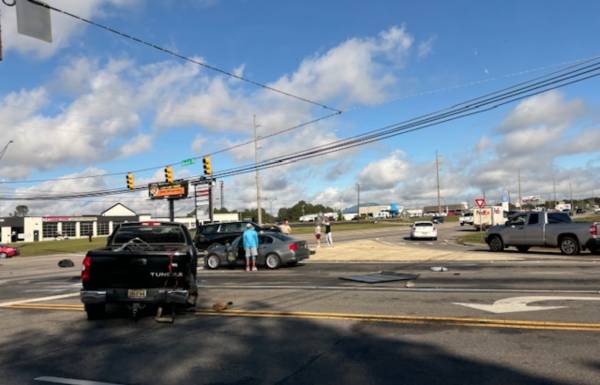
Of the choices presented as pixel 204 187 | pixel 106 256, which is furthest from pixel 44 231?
pixel 106 256

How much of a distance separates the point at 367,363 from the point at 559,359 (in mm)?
2052

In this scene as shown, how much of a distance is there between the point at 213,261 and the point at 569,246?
13803 mm

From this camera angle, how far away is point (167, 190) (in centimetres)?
6906

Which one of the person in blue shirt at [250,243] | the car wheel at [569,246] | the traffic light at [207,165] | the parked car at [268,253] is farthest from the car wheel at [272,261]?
the traffic light at [207,165]

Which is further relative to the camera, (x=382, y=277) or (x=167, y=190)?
(x=167, y=190)

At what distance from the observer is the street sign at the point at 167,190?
2685 inches

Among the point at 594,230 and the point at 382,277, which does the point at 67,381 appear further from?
the point at 594,230

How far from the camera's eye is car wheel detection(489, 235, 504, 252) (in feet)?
82.7

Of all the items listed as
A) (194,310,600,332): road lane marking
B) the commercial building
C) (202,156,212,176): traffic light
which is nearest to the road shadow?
(194,310,600,332): road lane marking

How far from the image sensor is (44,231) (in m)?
111

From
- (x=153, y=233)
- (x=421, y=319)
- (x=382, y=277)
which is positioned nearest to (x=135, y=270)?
(x=153, y=233)

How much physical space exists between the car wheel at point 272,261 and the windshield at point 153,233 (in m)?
9.14

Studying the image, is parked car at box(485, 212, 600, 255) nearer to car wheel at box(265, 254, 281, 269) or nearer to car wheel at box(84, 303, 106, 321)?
car wheel at box(265, 254, 281, 269)

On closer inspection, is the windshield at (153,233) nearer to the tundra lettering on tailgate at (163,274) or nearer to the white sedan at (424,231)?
the tundra lettering on tailgate at (163,274)
